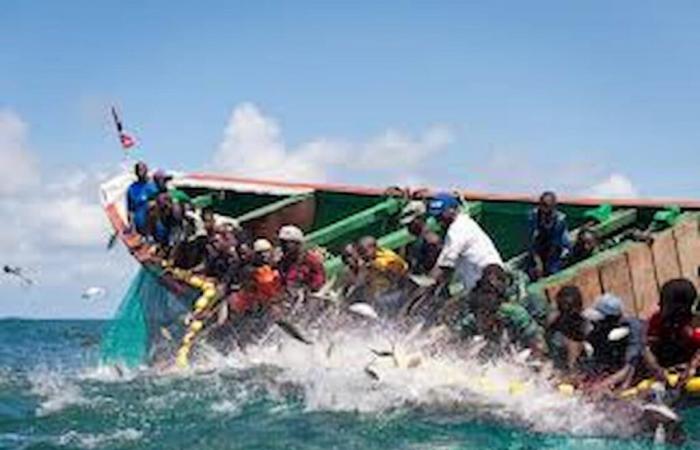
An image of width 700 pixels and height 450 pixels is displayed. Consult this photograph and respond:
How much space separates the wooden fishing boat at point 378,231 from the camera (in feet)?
43.8

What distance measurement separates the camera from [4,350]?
101 feet

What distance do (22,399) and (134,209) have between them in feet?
20.2

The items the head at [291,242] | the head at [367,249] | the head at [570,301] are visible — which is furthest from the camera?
the head at [291,242]

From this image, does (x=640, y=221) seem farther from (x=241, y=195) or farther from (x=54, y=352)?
(x=54, y=352)

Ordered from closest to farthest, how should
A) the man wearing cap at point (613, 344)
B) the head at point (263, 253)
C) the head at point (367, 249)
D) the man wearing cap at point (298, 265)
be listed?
the man wearing cap at point (613, 344) < the head at point (367, 249) < the man wearing cap at point (298, 265) < the head at point (263, 253)

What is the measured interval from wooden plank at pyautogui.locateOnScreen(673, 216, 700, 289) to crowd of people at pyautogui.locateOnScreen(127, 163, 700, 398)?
100 cm

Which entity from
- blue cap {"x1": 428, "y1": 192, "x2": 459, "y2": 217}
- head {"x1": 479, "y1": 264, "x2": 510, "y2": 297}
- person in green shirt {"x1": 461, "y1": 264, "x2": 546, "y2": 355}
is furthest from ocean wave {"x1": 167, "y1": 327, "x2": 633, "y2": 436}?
blue cap {"x1": 428, "y1": 192, "x2": 459, "y2": 217}

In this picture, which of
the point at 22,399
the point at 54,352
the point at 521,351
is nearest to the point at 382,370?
the point at 521,351

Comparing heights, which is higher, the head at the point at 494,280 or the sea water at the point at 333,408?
the head at the point at 494,280

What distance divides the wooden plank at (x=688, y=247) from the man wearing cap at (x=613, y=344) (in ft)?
11.6

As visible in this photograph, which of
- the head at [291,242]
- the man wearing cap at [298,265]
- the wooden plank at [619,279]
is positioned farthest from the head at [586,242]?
the head at [291,242]

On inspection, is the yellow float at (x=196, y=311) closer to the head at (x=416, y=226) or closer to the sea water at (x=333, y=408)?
the sea water at (x=333, y=408)

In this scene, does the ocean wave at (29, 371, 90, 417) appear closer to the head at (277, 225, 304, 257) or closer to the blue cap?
the head at (277, 225, 304, 257)

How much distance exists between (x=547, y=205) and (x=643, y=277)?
1424mm
